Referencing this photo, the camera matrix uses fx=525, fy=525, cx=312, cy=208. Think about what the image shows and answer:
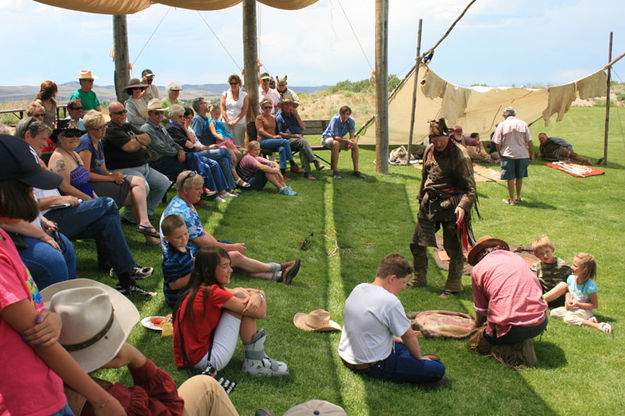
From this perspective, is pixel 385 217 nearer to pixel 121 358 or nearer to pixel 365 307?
pixel 365 307

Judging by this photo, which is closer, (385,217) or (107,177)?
(107,177)

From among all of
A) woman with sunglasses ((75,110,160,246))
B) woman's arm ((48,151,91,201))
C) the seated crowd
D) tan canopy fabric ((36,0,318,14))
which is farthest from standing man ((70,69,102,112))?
woman's arm ((48,151,91,201))

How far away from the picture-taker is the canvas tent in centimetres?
1401

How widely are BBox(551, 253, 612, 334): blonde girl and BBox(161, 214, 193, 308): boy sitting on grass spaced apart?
4115mm

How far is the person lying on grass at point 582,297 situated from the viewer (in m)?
5.69

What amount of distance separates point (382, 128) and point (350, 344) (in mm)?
8359

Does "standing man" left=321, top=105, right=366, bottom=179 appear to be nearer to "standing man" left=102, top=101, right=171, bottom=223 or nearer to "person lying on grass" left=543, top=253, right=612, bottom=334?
"standing man" left=102, top=101, right=171, bottom=223

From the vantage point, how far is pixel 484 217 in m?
9.96

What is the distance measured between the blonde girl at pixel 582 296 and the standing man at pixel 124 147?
5191mm

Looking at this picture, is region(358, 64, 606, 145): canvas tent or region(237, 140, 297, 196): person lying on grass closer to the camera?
region(237, 140, 297, 196): person lying on grass

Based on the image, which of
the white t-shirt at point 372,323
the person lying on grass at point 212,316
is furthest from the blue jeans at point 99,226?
the white t-shirt at point 372,323

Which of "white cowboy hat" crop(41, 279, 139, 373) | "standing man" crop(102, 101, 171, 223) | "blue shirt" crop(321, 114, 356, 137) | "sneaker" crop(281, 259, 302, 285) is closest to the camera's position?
"white cowboy hat" crop(41, 279, 139, 373)

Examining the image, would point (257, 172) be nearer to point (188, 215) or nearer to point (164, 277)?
point (188, 215)

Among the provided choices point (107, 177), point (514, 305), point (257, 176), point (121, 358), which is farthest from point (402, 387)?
point (257, 176)
